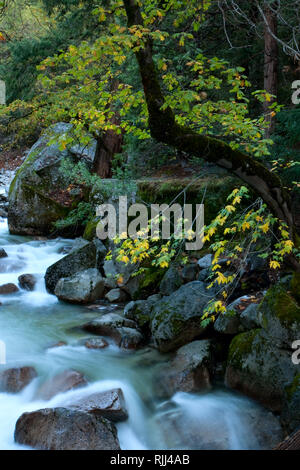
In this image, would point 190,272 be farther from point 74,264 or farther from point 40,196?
point 40,196

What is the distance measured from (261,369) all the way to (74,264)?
5.50 m

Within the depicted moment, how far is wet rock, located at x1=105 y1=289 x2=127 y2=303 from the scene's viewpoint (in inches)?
327

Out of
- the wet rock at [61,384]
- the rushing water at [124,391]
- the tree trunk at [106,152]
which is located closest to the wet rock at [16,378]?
the rushing water at [124,391]

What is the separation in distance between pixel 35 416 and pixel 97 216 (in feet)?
23.2

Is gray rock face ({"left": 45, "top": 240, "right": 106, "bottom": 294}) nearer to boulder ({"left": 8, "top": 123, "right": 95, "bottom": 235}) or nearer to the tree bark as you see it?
boulder ({"left": 8, "top": 123, "right": 95, "bottom": 235})

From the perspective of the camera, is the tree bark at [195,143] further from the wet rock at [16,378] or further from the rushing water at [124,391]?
the wet rock at [16,378]

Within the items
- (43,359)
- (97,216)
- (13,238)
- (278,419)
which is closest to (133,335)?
(43,359)

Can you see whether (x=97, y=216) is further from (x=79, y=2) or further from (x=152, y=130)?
(x=152, y=130)

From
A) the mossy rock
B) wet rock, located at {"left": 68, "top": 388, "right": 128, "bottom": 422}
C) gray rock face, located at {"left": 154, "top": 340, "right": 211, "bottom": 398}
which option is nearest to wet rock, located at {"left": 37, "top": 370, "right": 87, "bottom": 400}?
wet rock, located at {"left": 68, "top": 388, "right": 128, "bottom": 422}

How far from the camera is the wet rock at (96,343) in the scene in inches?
248

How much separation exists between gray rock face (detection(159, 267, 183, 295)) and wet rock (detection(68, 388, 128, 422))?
2.77 m

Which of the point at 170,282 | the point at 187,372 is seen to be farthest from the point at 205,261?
the point at 187,372

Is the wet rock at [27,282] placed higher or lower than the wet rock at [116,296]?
higher

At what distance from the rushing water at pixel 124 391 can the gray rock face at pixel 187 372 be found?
0.14 metres
